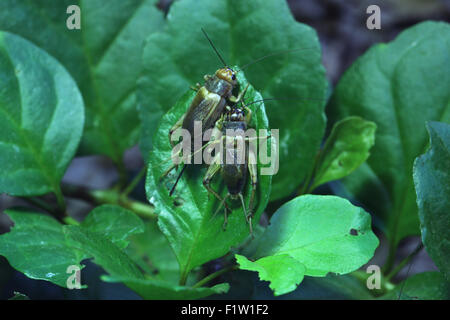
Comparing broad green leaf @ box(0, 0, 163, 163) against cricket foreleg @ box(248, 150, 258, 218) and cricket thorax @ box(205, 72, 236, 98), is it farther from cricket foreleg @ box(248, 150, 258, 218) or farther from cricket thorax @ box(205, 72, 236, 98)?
cricket foreleg @ box(248, 150, 258, 218)

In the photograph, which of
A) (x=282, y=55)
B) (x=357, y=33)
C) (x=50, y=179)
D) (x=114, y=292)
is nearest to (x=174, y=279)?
(x=114, y=292)

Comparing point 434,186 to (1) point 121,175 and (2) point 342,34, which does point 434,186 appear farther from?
(2) point 342,34

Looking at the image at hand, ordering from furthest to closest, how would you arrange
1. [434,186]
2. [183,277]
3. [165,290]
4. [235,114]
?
1. [235,114]
2. [183,277]
3. [434,186]
4. [165,290]

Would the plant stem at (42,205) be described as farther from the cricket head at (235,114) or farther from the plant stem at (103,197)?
the cricket head at (235,114)

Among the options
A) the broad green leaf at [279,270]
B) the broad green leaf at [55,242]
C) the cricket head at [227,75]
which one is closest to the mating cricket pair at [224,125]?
the cricket head at [227,75]

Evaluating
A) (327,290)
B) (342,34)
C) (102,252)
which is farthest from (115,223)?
(342,34)

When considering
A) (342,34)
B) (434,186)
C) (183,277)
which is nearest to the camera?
(434,186)
